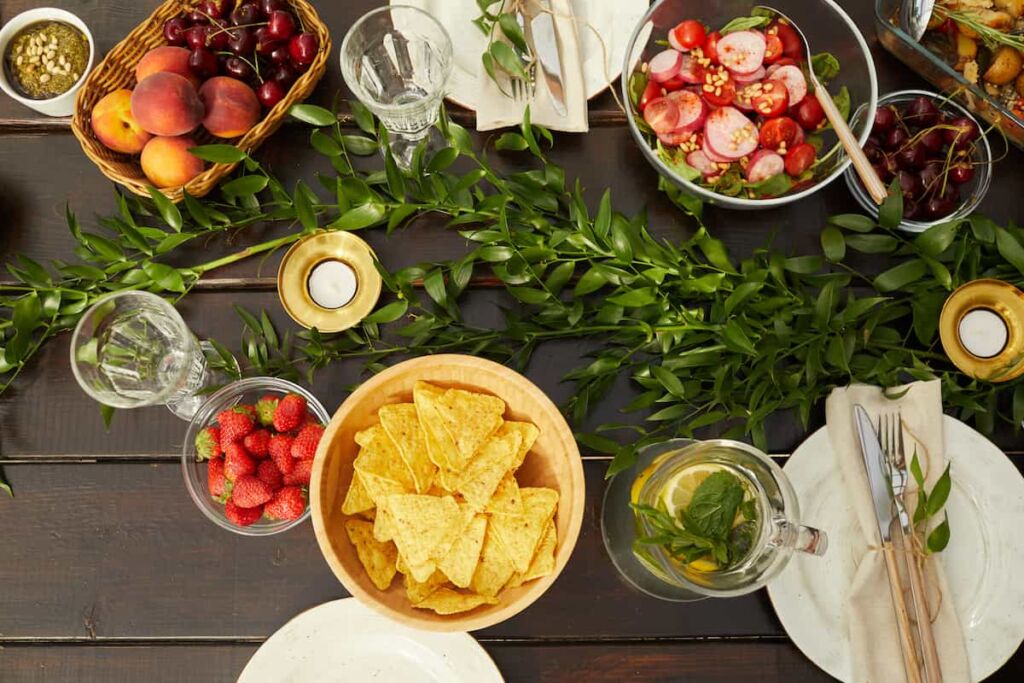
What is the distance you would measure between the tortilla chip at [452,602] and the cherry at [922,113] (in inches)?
36.2

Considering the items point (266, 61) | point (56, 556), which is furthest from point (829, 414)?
point (56, 556)

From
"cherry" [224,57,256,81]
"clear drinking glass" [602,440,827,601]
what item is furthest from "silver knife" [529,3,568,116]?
"clear drinking glass" [602,440,827,601]

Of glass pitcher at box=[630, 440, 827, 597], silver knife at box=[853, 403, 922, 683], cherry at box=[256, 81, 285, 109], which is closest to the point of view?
glass pitcher at box=[630, 440, 827, 597]

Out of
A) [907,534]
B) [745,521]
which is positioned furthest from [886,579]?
[745,521]

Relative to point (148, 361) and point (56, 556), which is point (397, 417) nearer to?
point (148, 361)

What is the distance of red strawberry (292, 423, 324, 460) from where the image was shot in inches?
40.3

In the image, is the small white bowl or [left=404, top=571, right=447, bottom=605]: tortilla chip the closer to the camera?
Answer: [left=404, top=571, right=447, bottom=605]: tortilla chip

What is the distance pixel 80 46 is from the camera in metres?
1.17

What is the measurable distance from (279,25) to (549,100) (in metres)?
0.41

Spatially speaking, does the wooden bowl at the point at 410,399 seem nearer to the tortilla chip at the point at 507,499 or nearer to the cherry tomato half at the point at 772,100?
the tortilla chip at the point at 507,499

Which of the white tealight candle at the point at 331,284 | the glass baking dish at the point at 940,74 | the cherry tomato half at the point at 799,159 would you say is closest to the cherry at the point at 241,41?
the white tealight candle at the point at 331,284

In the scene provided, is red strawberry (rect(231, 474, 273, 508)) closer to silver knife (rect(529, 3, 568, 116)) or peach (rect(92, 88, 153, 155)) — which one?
peach (rect(92, 88, 153, 155))

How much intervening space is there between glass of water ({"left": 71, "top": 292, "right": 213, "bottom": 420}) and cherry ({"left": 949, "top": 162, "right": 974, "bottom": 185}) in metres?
1.11

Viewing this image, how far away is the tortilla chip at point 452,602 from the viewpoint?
92cm
